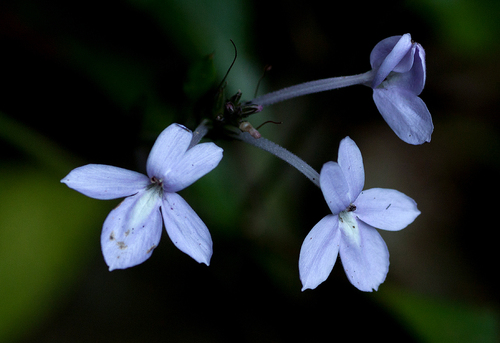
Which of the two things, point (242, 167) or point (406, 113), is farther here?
point (242, 167)

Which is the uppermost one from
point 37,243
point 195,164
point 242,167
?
point 242,167

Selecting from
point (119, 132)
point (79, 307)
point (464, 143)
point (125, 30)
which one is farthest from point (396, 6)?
point (79, 307)

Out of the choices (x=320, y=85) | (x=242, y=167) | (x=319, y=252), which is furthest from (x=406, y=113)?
(x=242, y=167)

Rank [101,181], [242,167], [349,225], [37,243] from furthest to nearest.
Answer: [242,167] < [37,243] < [349,225] < [101,181]

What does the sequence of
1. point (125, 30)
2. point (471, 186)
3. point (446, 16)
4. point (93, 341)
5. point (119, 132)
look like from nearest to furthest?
point (119, 132)
point (93, 341)
point (125, 30)
point (446, 16)
point (471, 186)

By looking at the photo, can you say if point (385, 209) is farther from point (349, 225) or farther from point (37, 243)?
point (37, 243)

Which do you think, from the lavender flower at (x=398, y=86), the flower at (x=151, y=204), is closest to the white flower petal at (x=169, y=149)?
the flower at (x=151, y=204)

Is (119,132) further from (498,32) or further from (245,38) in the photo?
(498,32)
